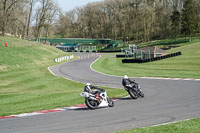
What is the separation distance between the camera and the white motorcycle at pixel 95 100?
1548cm

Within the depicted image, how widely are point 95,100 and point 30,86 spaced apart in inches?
583

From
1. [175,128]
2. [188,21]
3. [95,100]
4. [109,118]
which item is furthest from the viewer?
[188,21]

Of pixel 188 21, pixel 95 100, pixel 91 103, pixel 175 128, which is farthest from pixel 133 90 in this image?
pixel 188 21

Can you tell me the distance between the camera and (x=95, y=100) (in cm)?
1560

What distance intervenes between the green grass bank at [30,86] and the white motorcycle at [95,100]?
2.17 m

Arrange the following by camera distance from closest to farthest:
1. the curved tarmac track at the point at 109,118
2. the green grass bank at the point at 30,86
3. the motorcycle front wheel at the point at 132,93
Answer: the curved tarmac track at the point at 109,118
the green grass bank at the point at 30,86
the motorcycle front wheel at the point at 132,93

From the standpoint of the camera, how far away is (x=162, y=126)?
428 inches

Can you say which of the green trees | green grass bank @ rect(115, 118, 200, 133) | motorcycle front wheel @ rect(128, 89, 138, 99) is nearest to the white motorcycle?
motorcycle front wheel @ rect(128, 89, 138, 99)

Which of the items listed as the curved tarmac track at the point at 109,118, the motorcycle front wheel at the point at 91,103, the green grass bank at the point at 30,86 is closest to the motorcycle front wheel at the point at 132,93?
the curved tarmac track at the point at 109,118

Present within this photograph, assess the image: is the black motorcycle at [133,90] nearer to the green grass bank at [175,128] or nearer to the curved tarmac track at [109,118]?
the curved tarmac track at [109,118]

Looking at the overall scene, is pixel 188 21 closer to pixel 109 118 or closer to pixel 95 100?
pixel 95 100

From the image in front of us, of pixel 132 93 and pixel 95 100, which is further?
pixel 132 93

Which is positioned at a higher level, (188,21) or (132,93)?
(188,21)

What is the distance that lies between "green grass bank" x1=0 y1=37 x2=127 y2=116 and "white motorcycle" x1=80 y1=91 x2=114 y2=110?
7.11ft
